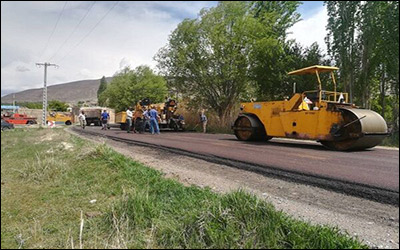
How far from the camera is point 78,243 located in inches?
59.7

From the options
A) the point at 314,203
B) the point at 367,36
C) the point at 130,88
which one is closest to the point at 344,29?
the point at 367,36

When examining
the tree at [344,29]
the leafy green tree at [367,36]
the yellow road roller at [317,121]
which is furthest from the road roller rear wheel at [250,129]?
the tree at [344,29]

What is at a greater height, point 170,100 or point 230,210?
point 170,100

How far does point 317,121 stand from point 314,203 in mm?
4131

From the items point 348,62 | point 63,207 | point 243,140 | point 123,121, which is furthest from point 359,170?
point 123,121

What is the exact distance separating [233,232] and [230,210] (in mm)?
276

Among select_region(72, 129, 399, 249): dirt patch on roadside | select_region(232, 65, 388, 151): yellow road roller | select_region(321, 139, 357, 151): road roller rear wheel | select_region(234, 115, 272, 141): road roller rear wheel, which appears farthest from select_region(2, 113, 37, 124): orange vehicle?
select_region(234, 115, 272, 141): road roller rear wheel

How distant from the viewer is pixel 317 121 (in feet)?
21.4

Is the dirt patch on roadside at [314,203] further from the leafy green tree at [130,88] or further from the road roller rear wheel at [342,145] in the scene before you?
the leafy green tree at [130,88]

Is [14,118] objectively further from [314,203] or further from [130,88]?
[130,88]

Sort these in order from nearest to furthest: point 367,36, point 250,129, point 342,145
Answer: point 367,36
point 342,145
point 250,129

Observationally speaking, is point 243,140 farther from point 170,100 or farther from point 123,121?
point 123,121

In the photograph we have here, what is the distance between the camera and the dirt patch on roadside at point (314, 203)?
→ 218cm

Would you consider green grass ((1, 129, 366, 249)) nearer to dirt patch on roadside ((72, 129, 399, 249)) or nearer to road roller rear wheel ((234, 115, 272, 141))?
dirt patch on roadside ((72, 129, 399, 249))
